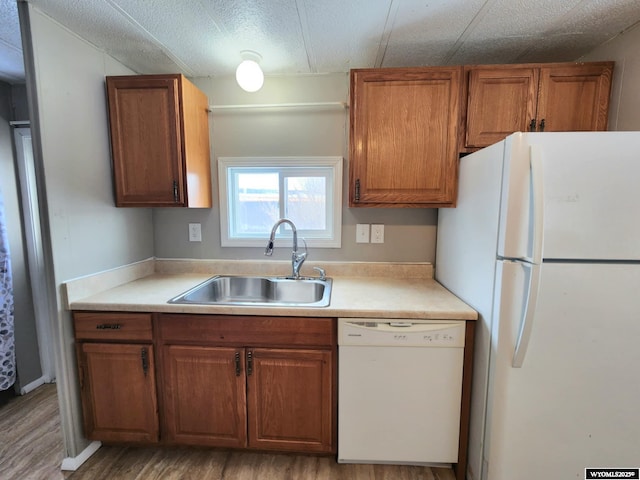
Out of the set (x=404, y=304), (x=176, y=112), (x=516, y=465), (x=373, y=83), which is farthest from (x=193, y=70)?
→ (x=516, y=465)

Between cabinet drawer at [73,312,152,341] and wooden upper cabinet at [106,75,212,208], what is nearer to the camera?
cabinet drawer at [73,312,152,341]

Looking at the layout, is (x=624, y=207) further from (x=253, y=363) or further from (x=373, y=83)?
(x=253, y=363)

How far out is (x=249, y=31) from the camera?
4.72ft

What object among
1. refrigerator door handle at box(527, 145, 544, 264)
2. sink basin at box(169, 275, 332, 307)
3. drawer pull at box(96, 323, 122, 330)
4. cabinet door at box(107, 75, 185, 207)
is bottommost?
drawer pull at box(96, 323, 122, 330)

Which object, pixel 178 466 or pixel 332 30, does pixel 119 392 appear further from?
pixel 332 30

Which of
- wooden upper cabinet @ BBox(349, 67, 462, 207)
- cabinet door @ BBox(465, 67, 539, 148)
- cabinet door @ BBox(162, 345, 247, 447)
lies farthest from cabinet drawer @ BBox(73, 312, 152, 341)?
cabinet door @ BBox(465, 67, 539, 148)

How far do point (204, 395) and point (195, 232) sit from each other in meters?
1.13

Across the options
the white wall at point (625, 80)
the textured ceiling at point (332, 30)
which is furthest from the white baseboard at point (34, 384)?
the white wall at point (625, 80)

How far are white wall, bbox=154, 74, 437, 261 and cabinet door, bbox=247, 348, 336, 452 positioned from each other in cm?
80

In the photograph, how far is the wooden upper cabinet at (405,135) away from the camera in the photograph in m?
1.54

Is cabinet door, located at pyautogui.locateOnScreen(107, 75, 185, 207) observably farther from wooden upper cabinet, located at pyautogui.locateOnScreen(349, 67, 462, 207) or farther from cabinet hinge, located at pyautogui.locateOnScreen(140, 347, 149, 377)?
wooden upper cabinet, located at pyautogui.locateOnScreen(349, 67, 462, 207)

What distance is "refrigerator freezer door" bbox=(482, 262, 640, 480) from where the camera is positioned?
1077 mm

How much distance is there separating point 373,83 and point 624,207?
4.12 feet

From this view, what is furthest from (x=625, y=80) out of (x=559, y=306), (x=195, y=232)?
(x=195, y=232)
